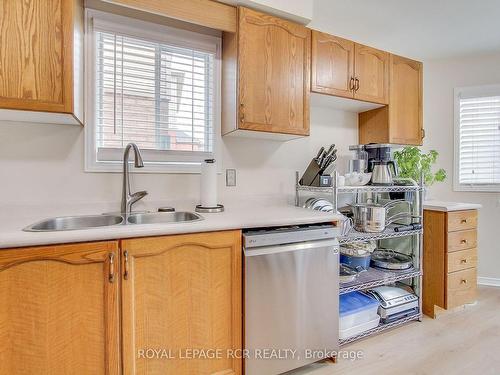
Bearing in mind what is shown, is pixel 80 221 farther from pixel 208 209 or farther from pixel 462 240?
pixel 462 240

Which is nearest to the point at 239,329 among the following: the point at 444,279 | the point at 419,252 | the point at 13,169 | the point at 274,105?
the point at 274,105

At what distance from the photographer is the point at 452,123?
3.15 metres

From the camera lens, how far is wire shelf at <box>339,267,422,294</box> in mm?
1959

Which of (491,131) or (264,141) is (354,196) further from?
(491,131)

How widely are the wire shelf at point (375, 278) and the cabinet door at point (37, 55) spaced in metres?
2.00

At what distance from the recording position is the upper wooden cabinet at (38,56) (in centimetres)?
128

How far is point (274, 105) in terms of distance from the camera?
1.90 metres

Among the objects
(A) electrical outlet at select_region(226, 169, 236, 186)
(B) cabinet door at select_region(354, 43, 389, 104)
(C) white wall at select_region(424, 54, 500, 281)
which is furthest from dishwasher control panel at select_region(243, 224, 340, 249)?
(C) white wall at select_region(424, 54, 500, 281)

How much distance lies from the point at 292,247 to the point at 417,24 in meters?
2.28

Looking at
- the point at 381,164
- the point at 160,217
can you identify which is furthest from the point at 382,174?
the point at 160,217

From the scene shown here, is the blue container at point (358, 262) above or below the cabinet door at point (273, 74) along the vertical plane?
below

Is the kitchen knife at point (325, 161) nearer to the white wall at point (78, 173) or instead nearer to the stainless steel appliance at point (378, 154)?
the white wall at point (78, 173)

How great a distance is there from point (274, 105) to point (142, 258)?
1252mm

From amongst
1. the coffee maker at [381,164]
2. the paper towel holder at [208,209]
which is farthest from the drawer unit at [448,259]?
the paper towel holder at [208,209]
